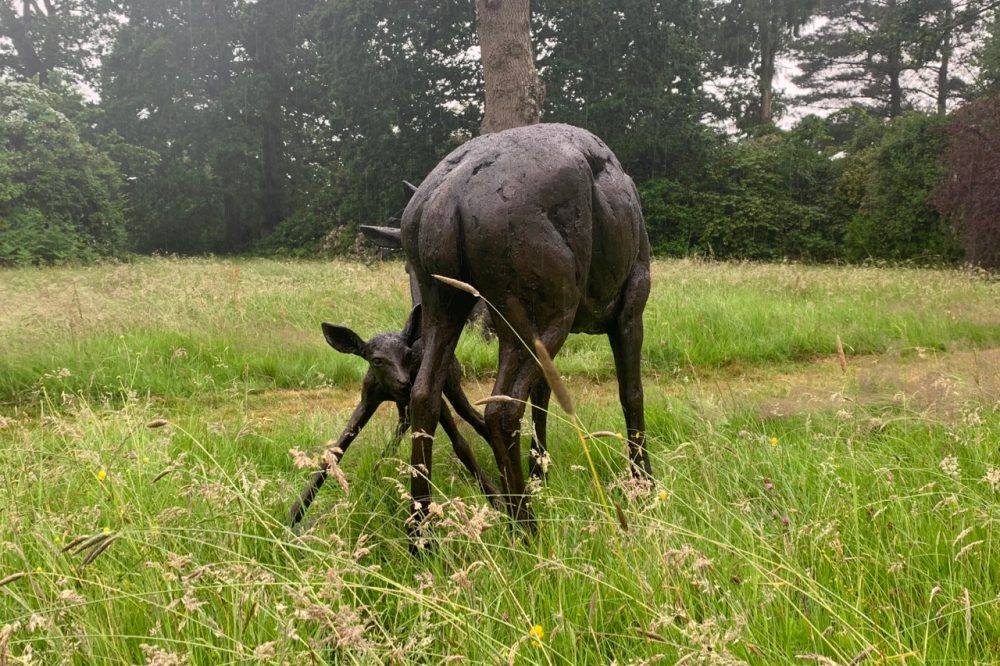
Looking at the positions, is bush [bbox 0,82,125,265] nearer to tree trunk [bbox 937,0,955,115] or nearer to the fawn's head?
the fawn's head

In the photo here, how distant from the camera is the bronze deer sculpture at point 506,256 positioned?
2273 millimetres

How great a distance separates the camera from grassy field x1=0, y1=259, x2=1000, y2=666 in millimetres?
1546

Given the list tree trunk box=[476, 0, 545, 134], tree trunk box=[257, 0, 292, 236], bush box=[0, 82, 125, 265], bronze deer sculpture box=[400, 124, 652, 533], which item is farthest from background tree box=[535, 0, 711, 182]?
bronze deer sculpture box=[400, 124, 652, 533]

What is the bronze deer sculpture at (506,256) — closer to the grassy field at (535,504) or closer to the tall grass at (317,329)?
the grassy field at (535,504)

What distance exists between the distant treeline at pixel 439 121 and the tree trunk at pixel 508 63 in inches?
368

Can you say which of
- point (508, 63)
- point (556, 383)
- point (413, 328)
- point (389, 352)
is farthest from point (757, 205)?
point (556, 383)

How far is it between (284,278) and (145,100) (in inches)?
801

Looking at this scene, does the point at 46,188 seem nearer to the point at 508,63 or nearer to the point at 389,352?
the point at 508,63

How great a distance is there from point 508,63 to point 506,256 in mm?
6198

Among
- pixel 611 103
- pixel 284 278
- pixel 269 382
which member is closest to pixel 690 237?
pixel 611 103

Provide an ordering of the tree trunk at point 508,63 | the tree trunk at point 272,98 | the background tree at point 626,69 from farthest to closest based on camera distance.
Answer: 1. the tree trunk at point 272,98
2. the background tree at point 626,69
3. the tree trunk at point 508,63

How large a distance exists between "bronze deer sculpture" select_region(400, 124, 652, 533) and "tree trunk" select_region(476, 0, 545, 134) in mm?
5570

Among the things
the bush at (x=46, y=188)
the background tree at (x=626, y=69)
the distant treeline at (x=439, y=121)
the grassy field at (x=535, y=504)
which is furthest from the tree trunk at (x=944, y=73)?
the bush at (x=46, y=188)

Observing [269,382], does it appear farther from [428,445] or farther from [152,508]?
[428,445]
